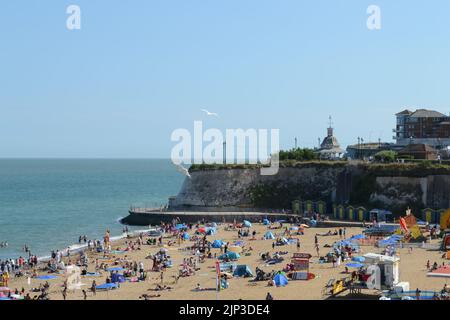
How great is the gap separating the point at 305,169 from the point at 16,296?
126ft

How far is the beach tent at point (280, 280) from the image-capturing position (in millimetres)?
26156

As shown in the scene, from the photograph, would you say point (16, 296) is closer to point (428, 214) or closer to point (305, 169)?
point (428, 214)

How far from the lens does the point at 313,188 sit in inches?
2282

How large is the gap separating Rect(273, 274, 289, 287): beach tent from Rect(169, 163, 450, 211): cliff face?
2614 centimetres

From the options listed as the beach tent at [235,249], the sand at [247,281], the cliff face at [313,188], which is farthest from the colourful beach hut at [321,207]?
the beach tent at [235,249]

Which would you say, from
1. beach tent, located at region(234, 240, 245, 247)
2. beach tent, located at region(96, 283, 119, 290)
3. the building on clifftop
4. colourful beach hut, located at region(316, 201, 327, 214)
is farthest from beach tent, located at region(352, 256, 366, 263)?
the building on clifftop

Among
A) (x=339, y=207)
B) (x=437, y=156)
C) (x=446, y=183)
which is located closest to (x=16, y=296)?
(x=339, y=207)

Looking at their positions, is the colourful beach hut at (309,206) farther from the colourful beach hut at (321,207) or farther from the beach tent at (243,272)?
the beach tent at (243,272)

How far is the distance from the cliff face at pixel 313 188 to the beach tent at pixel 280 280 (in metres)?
26.1

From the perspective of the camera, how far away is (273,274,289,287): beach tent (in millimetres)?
26156

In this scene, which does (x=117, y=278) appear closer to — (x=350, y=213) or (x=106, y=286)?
(x=106, y=286)

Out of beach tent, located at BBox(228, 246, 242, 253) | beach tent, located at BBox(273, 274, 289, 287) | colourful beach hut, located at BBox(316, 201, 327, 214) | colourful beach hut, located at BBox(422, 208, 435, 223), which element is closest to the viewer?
beach tent, located at BBox(273, 274, 289, 287)

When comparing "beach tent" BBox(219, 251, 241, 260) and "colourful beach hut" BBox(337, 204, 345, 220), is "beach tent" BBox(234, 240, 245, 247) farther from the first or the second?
"colourful beach hut" BBox(337, 204, 345, 220)
